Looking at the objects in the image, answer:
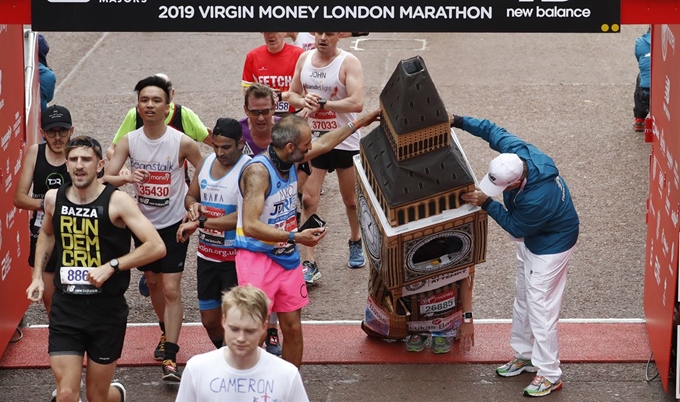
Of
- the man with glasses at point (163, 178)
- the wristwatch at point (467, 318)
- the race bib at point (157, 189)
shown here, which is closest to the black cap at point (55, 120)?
the man with glasses at point (163, 178)

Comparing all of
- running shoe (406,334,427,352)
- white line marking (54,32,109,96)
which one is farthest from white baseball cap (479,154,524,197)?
white line marking (54,32,109,96)

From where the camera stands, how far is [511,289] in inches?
378

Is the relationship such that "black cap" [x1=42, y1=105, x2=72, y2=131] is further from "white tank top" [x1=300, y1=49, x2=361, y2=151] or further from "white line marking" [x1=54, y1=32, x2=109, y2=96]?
"white line marking" [x1=54, y1=32, x2=109, y2=96]

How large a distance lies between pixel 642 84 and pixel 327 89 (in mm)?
4786

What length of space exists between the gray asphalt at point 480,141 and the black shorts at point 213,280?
2.22 ft

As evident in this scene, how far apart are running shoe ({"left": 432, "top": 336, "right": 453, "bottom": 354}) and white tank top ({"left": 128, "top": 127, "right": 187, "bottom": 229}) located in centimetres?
207

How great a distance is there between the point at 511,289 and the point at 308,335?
6.16 feet

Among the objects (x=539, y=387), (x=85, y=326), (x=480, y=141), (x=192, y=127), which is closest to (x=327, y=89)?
(x=192, y=127)

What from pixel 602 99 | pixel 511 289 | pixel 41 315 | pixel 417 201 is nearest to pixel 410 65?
pixel 417 201

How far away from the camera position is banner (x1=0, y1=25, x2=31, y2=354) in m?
8.29

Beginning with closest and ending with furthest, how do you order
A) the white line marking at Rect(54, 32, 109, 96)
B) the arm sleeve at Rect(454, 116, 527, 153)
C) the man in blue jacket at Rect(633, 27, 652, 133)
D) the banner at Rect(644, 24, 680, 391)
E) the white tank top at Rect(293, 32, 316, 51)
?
the banner at Rect(644, 24, 680, 391) → the arm sleeve at Rect(454, 116, 527, 153) → the white tank top at Rect(293, 32, 316, 51) → the man in blue jacket at Rect(633, 27, 652, 133) → the white line marking at Rect(54, 32, 109, 96)

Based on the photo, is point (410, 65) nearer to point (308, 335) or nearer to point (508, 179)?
point (508, 179)

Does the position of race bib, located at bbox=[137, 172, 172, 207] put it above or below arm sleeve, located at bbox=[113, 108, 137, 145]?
below

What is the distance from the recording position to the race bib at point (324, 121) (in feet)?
32.3
